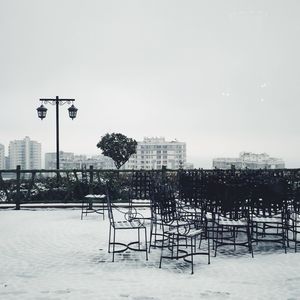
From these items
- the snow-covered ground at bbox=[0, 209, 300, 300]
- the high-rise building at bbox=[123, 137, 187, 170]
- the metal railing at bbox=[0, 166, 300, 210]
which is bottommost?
the snow-covered ground at bbox=[0, 209, 300, 300]

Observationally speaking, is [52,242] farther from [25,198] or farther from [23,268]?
[25,198]

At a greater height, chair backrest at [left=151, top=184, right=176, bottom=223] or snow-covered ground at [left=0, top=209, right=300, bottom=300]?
chair backrest at [left=151, top=184, right=176, bottom=223]

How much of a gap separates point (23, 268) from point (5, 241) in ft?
7.26

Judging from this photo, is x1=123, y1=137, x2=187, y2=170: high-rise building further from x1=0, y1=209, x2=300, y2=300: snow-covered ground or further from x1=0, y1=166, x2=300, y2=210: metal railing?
x1=0, y1=209, x2=300, y2=300: snow-covered ground

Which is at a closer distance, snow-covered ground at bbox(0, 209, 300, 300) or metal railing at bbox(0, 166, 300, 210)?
snow-covered ground at bbox(0, 209, 300, 300)

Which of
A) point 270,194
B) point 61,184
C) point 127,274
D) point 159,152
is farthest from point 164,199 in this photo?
point 159,152

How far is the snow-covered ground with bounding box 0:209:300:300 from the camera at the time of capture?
4.84 metres

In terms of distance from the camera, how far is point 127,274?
5.63 meters

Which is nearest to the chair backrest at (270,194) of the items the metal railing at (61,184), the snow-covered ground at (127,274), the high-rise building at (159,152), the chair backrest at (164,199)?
the snow-covered ground at (127,274)

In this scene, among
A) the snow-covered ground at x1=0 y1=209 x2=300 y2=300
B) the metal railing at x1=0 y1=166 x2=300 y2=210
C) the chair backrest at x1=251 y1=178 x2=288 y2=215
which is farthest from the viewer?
the metal railing at x1=0 y1=166 x2=300 y2=210

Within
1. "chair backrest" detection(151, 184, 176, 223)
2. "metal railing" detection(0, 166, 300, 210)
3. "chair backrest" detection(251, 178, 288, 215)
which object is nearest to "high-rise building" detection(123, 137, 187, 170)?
"metal railing" detection(0, 166, 300, 210)

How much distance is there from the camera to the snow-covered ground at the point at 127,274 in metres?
4.84

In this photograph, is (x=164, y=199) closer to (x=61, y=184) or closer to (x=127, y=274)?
(x=127, y=274)

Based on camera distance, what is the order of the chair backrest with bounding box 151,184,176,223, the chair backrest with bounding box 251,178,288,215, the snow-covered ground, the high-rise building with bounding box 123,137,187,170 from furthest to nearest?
the high-rise building with bounding box 123,137,187,170, the chair backrest with bounding box 251,178,288,215, the chair backrest with bounding box 151,184,176,223, the snow-covered ground
